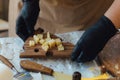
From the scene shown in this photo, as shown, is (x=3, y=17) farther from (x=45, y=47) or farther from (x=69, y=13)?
(x=45, y=47)

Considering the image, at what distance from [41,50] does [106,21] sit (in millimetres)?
223

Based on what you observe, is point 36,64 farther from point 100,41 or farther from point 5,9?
point 5,9

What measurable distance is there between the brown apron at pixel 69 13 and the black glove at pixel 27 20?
19cm

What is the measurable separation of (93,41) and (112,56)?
89mm

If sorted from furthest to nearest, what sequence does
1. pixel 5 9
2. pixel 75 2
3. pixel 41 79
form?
pixel 5 9 < pixel 75 2 < pixel 41 79

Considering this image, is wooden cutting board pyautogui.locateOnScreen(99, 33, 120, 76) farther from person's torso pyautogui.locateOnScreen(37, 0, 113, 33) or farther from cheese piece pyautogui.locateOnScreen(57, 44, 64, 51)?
person's torso pyautogui.locateOnScreen(37, 0, 113, 33)

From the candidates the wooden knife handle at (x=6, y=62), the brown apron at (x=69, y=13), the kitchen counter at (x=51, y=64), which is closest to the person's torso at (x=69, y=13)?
the brown apron at (x=69, y=13)

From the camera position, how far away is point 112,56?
82 centimetres

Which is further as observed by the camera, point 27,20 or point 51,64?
point 27,20

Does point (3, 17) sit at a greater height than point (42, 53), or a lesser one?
lesser

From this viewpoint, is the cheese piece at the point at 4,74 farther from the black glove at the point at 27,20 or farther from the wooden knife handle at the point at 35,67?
the black glove at the point at 27,20

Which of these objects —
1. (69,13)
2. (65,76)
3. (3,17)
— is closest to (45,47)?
(65,76)

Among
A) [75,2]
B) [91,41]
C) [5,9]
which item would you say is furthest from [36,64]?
[5,9]

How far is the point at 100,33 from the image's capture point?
0.79m
